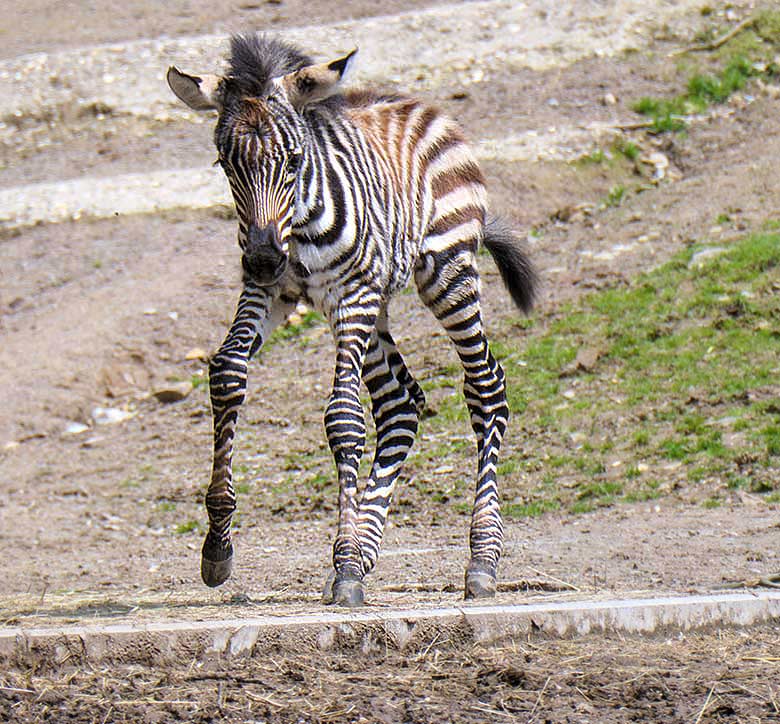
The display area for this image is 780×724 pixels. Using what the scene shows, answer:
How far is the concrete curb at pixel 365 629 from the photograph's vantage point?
470cm

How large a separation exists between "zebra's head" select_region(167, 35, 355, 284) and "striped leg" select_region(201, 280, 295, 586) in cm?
36

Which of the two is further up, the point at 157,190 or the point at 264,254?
the point at 157,190

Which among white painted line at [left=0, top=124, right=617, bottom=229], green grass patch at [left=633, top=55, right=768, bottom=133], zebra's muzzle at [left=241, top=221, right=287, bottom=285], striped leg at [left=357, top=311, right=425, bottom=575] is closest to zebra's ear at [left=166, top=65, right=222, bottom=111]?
zebra's muzzle at [left=241, top=221, right=287, bottom=285]

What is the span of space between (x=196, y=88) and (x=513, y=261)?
2.56 meters

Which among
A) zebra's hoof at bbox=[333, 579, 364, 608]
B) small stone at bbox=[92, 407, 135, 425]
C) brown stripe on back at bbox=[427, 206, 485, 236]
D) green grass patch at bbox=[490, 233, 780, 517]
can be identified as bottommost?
small stone at bbox=[92, 407, 135, 425]

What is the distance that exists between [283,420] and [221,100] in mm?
5427

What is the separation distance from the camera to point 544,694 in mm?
4289

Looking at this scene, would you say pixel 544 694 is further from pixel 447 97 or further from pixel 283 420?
pixel 447 97

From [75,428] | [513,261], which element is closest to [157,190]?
[75,428]

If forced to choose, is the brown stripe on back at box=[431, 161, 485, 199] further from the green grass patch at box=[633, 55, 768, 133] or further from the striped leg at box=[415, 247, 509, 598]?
the green grass patch at box=[633, 55, 768, 133]

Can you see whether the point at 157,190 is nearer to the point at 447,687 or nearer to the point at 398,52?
the point at 398,52

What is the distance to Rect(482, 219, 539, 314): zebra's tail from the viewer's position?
786 centimetres

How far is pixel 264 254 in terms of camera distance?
5.71m

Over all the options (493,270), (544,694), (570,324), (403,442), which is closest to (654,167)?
(493,270)
